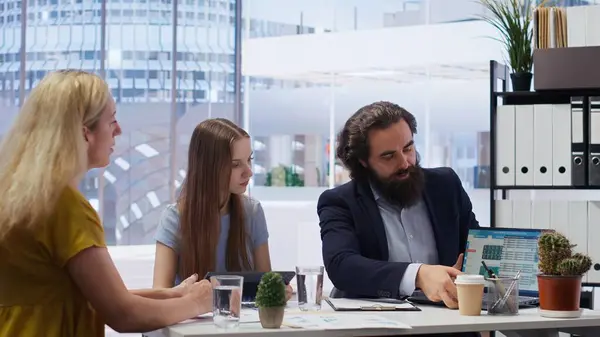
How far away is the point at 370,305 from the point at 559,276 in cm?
50

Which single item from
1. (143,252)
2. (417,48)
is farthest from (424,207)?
(417,48)

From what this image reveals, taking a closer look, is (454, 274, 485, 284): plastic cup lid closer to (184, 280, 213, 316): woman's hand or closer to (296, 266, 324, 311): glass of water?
(296, 266, 324, 311): glass of water

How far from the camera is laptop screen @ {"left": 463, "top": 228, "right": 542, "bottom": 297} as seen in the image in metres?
2.57

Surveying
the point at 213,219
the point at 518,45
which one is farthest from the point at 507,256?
the point at 518,45

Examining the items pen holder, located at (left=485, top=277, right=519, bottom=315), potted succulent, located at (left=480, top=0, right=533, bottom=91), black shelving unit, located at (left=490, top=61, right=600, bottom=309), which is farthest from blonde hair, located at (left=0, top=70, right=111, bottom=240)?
potted succulent, located at (left=480, top=0, right=533, bottom=91)

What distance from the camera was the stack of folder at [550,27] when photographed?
4.29 m

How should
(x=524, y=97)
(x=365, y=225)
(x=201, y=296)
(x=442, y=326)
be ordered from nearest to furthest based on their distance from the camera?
1. (x=442, y=326)
2. (x=201, y=296)
3. (x=365, y=225)
4. (x=524, y=97)

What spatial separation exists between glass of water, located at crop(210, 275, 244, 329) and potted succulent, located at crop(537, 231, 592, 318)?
31.3 inches

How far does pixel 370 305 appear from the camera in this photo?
2484 mm

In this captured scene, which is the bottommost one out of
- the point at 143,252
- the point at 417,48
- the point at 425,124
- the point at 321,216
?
the point at 143,252

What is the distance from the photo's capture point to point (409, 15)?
7.40 meters

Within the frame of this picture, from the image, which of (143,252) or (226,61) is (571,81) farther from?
(143,252)

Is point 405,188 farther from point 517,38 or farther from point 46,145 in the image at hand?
point 517,38

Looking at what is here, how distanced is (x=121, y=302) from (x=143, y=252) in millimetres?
3497
